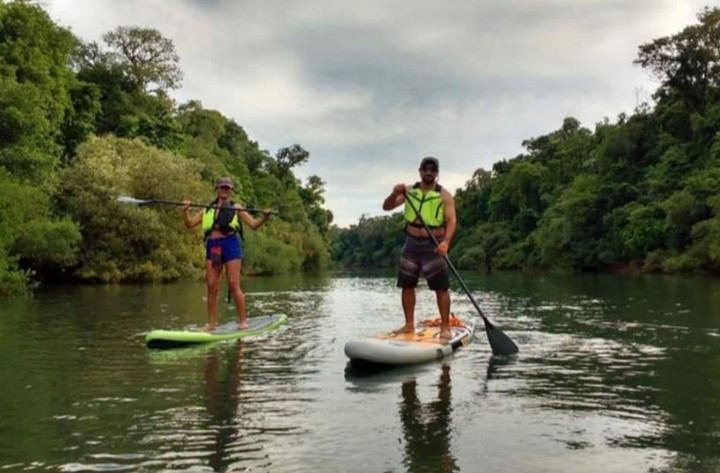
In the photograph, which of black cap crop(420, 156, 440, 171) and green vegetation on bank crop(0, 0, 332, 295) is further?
green vegetation on bank crop(0, 0, 332, 295)

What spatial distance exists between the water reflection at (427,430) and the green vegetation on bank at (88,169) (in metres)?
18.0

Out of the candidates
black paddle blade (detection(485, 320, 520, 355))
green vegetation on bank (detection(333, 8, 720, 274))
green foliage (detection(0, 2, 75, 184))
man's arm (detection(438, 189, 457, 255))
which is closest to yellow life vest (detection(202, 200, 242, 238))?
man's arm (detection(438, 189, 457, 255))

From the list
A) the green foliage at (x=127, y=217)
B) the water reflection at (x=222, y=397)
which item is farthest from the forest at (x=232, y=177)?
the water reflection at (x=222, y=397)

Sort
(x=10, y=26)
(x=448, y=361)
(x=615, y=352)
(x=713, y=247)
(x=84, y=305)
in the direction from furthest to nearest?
(x=713, y=247) → (x=10, y=26) → (x=84, y=305) → (x=615, y=352) → (x=448, y=361)

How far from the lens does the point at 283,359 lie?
9484mm

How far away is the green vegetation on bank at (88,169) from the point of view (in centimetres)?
2439

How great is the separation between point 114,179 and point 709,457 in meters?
31.4

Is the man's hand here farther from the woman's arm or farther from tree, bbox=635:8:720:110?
tree, bbox=635:8:720:110

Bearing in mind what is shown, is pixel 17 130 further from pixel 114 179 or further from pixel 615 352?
pixel 615 352

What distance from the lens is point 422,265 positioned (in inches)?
383

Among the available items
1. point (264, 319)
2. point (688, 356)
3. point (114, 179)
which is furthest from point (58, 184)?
point (688, 356)

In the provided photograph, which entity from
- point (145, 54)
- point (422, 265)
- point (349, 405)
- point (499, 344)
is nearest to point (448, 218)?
point (422, 265)

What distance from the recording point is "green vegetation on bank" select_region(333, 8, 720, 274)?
52406mm

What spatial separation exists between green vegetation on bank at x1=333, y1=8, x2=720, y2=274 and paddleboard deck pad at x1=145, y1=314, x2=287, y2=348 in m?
36.6
